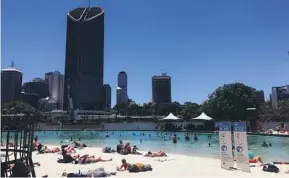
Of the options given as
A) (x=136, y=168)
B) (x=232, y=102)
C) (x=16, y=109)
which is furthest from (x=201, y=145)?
(x=232, y=102)

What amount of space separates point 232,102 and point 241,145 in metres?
68.1

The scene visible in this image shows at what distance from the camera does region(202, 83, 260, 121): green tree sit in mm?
81312

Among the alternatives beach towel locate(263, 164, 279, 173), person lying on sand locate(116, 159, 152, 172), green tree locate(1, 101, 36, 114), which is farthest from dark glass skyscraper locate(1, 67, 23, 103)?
beach towel locate(263, 164, 279, 173)

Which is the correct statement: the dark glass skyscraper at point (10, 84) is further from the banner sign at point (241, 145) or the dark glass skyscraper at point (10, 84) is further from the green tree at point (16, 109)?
the banner sign at point (241, 145)

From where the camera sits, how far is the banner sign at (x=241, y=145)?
53.1 ft

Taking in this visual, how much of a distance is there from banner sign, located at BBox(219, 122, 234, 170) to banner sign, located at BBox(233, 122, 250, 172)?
433mm

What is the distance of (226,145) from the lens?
17.2m

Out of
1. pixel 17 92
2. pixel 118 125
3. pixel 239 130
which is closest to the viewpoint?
pixel 239 130

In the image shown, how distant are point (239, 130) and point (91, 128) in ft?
381

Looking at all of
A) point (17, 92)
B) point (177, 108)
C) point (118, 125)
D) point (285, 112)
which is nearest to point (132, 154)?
point (285, 112)

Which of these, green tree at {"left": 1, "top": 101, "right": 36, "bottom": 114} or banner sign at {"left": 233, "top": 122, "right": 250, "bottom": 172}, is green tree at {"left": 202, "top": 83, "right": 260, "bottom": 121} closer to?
green tree at {"left": 1, "top": 101, "right": 36, "bottom": 114}

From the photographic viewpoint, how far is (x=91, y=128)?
128750 millimetres

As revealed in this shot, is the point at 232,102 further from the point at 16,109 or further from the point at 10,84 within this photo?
the point at 10,84

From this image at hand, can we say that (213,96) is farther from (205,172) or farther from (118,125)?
(205,172)
